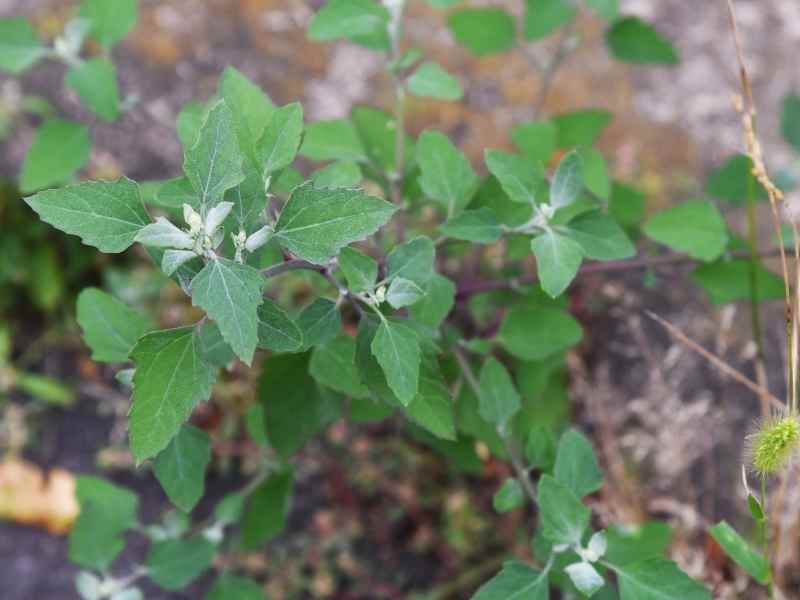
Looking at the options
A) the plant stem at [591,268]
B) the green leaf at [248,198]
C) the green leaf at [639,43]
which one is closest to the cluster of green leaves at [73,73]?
the green leaf at [248,198]

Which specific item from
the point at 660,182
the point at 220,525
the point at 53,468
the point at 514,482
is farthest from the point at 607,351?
the point at 53,468

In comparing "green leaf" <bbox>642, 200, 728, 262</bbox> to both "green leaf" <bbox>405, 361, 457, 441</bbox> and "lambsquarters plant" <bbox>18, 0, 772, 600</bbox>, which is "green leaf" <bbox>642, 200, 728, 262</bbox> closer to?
"lambsquarters plant" <bbox>18, 0, 772, 600</bbox>

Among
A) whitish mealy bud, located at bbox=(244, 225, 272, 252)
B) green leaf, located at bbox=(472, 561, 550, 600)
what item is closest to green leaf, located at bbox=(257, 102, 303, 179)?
whitish mealy bud, located at bbox=(244, 225, 272, 252)

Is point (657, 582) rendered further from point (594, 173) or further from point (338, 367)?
point (594, 173)

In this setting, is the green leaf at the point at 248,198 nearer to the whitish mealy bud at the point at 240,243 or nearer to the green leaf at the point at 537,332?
the whitish mealy bud at the point at 240,243

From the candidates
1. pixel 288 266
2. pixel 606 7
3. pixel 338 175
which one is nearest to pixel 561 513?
pixel 288 266
